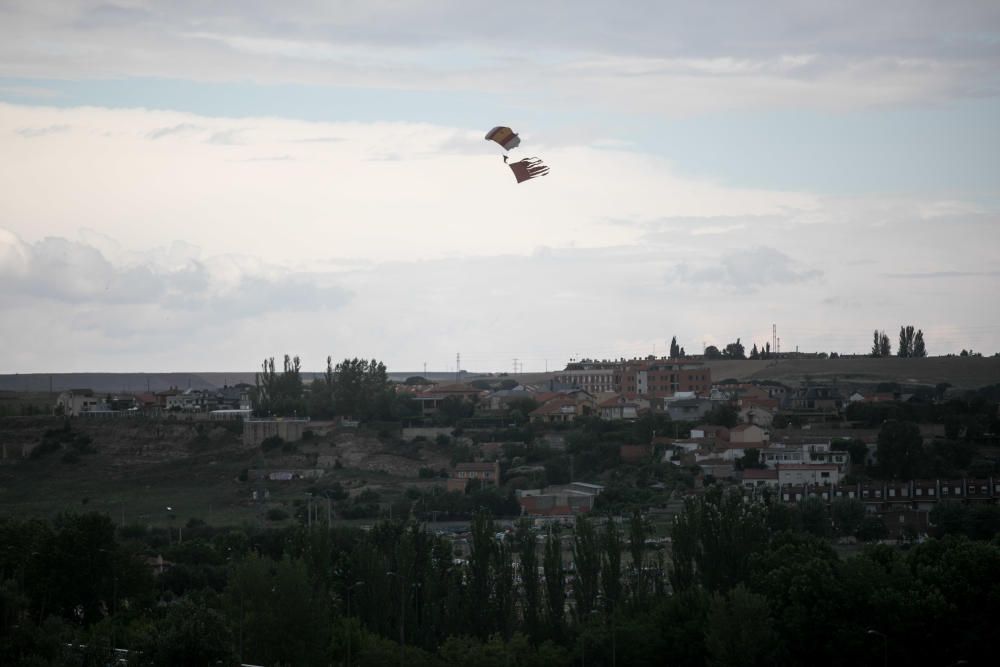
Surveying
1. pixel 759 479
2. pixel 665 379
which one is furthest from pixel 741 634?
pixel 665 379

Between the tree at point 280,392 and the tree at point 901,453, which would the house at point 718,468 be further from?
the tree at point 280,392

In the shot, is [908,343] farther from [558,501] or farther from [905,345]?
[558,501]

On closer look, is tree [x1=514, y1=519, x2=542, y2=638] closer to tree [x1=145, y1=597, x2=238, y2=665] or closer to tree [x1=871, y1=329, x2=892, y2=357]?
tree [x1=145, y1=597, x2=238, y2=665]

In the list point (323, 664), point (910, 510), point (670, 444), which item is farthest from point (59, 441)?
point (323, 664)

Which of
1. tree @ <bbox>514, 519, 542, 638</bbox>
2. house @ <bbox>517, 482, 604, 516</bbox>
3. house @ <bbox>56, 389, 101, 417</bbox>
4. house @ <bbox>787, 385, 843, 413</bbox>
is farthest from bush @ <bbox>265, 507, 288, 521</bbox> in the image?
house @ <bbox>787, 385, 843, 413</bbox>

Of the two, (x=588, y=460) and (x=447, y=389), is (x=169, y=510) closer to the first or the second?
(x=588, y=460)

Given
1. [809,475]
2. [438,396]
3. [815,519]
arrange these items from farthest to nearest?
[438,396] → [809,475] → [815,519]

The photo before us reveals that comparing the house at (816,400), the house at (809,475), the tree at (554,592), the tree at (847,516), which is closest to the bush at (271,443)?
the house at (809,475)

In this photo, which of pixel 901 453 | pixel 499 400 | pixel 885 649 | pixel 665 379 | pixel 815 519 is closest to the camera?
pixel 885 649
